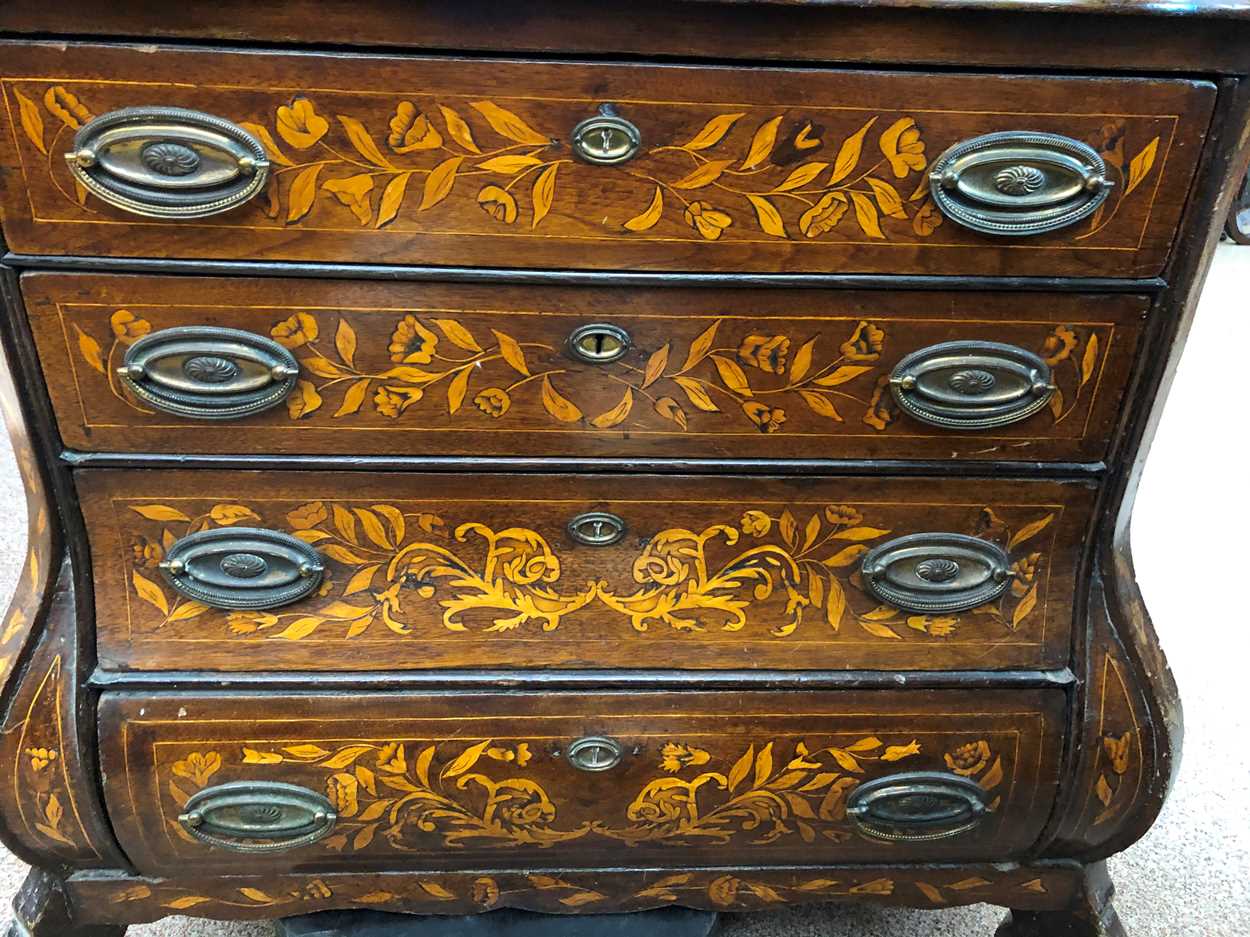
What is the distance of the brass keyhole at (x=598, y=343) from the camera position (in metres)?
0.84

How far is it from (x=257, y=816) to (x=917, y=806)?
651 mm

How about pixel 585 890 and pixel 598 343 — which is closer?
pixel 598 343

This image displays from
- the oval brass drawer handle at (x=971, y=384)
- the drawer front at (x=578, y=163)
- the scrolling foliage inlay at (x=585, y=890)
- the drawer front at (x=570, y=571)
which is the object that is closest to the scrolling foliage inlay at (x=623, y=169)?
the drawer front at (x=578, y=163)

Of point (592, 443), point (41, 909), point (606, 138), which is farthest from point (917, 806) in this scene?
point (41, 909)

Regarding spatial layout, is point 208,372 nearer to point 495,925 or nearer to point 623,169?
point 623,169

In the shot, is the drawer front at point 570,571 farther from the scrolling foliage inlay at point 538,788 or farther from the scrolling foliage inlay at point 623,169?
the scrolling foliage inlay at point 623,169

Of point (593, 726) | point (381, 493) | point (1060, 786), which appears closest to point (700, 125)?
point (381, 493)

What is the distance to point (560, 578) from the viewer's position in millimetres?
936

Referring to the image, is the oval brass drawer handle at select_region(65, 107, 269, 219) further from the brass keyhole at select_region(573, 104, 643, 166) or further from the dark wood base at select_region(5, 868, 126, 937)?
the dark wood base at select_region(5, 868, 126, 937)

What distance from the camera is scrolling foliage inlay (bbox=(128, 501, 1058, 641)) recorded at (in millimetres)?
905

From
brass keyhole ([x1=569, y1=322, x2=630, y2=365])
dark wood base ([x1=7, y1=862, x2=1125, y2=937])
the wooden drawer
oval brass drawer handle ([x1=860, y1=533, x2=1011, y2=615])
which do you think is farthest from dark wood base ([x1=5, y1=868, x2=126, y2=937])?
oval brass drawer handle ([x1=860, y1=533, x2=1011, y2=615])

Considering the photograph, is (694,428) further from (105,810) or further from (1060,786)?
(105,810)

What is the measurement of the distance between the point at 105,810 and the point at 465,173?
69 centimetres

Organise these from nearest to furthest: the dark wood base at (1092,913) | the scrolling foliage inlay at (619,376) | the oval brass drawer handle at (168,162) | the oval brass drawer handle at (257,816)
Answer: the oval brass drawer handle at (168,162) → the scrolling foliage inlay at (619,376) → the oval brass drawer handle at (257,816) → the dark wood base at (1092,913)
